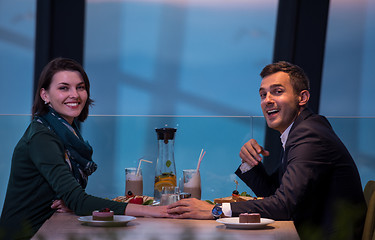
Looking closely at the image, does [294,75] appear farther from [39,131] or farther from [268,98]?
[39,131]

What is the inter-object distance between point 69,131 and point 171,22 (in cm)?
322

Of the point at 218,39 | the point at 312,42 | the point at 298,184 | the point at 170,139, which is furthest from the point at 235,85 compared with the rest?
the point at 298,184

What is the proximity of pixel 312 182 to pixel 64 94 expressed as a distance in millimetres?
1255

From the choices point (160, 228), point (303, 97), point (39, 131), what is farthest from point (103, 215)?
point (303, 97)

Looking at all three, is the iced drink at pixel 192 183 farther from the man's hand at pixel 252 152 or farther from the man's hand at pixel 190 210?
the man's hand at pixel 190 210

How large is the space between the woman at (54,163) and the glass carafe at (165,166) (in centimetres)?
34

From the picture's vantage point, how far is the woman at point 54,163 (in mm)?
1984

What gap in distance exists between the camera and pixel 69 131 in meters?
2.41

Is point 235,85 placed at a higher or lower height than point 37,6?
lower

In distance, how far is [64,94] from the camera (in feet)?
8.23

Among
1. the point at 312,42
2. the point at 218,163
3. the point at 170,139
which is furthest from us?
the point at 312,42

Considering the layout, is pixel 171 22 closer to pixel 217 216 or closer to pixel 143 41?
pixel 143 41

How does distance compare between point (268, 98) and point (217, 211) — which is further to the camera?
point (268, 98)

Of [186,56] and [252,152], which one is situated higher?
[186,56]
